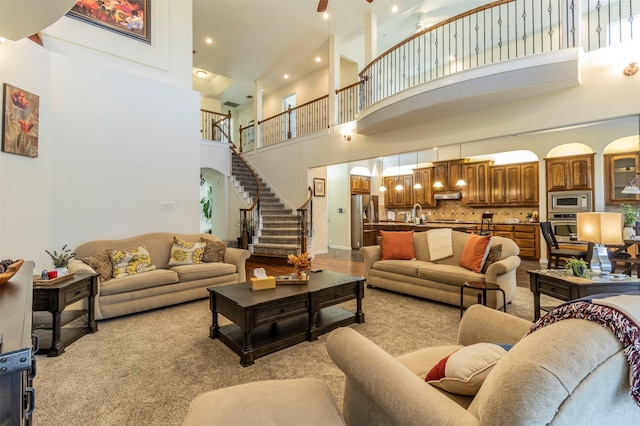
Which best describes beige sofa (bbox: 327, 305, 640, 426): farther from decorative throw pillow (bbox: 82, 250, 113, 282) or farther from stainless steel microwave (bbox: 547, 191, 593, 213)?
stainless steel microwave (bbox: 547, 191, 593, 213)

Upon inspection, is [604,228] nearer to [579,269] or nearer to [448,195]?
[579,269]

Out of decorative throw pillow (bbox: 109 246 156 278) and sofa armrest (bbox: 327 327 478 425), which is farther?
decorative throw pillow (bbox: 109 246 156 278)

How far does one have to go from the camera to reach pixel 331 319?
10.6 feet

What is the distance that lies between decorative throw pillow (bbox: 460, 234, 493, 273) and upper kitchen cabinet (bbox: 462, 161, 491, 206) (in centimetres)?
506

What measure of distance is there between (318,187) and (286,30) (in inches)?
158

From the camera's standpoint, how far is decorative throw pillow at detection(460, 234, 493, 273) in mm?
3809

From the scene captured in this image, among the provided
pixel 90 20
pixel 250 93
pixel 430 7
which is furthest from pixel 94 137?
pixel 250 93

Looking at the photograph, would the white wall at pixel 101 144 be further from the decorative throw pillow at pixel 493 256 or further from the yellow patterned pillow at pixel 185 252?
the decorative throw pillow at pixel 493 256

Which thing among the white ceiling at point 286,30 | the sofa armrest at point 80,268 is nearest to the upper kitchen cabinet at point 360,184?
the white ceiling at point 286,30

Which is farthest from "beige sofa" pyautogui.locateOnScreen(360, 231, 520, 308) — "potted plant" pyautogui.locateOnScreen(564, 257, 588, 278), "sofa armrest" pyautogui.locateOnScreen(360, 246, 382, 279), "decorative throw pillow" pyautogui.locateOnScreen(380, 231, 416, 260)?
"potted plant" pyautogui.locateOnScreen(564, 257, 588, 278)

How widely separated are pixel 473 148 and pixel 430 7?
3748 mm

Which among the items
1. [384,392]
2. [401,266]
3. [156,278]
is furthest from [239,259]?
[384,392]

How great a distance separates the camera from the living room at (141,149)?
2.57 m

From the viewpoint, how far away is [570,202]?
6859mm
